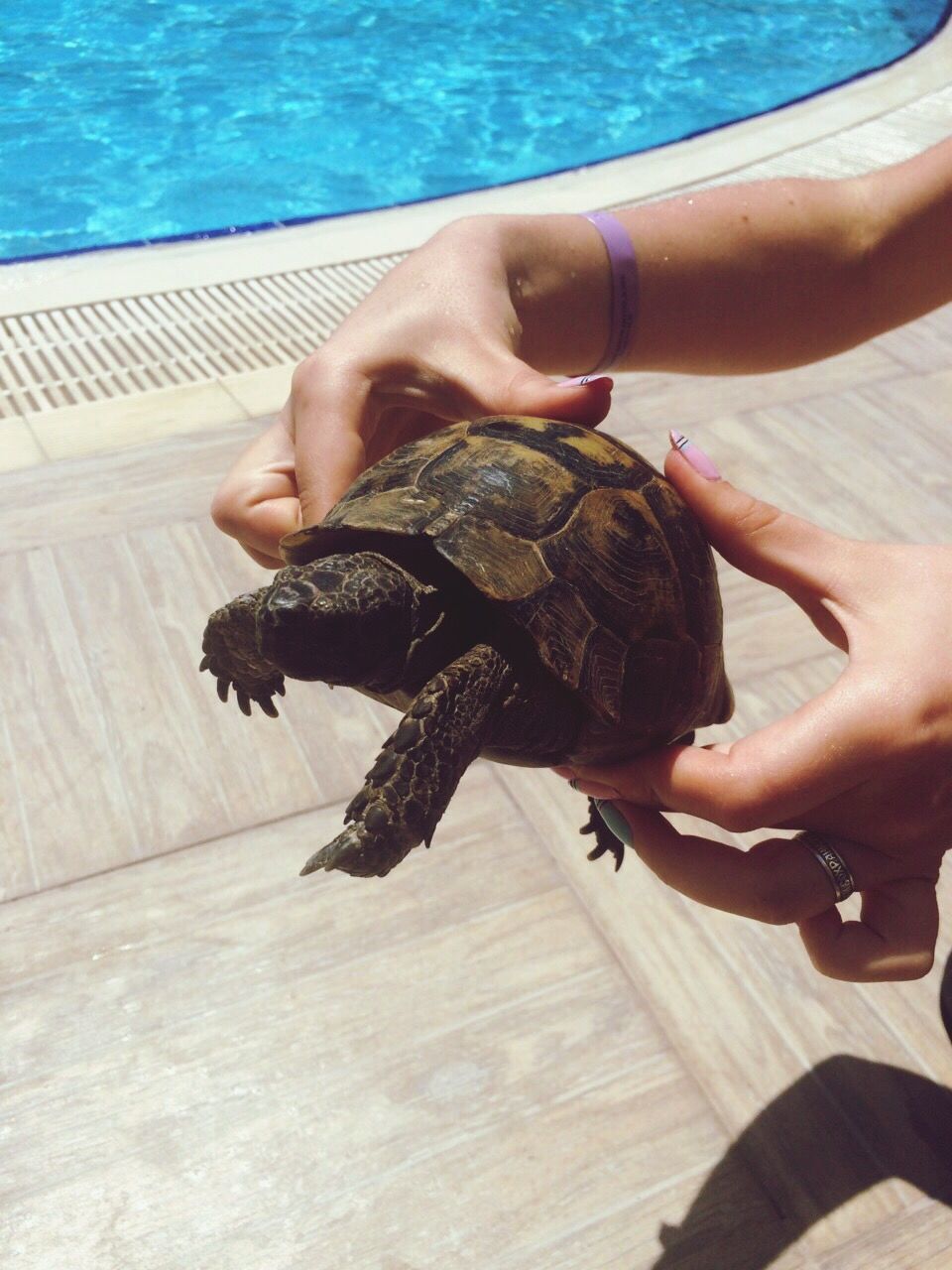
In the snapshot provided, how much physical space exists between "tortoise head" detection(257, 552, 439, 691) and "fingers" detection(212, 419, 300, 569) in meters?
0.34

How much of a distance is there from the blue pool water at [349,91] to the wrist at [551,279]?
641cm

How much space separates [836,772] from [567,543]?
1.58 feet

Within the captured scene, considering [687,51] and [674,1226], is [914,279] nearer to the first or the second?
[674,1226]

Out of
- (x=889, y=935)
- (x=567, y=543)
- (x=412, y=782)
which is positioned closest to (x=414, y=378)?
(x=567, y=543)

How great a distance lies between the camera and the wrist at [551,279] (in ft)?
7.39

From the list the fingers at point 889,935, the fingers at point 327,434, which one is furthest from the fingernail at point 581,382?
the fingers at point 889,935

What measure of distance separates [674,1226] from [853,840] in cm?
87

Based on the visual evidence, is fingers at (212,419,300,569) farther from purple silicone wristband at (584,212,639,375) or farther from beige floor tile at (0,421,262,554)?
beige floor tile at (0,421,262,554)

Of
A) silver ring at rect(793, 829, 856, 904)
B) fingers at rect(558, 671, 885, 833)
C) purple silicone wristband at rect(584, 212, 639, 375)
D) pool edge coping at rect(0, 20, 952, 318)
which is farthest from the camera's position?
pool edge coping at rect(0, 20, 952, 318)

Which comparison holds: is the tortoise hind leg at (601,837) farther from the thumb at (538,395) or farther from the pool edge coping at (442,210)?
the pool edge coping at (442,210)

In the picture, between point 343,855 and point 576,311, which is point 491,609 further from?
point 576,311

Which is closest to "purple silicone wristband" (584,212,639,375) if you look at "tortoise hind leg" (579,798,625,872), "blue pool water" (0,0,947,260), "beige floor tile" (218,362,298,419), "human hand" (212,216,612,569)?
"human hand" (212,216,612,569)

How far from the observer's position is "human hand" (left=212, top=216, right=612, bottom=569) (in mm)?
1885

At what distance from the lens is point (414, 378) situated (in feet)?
6.50
